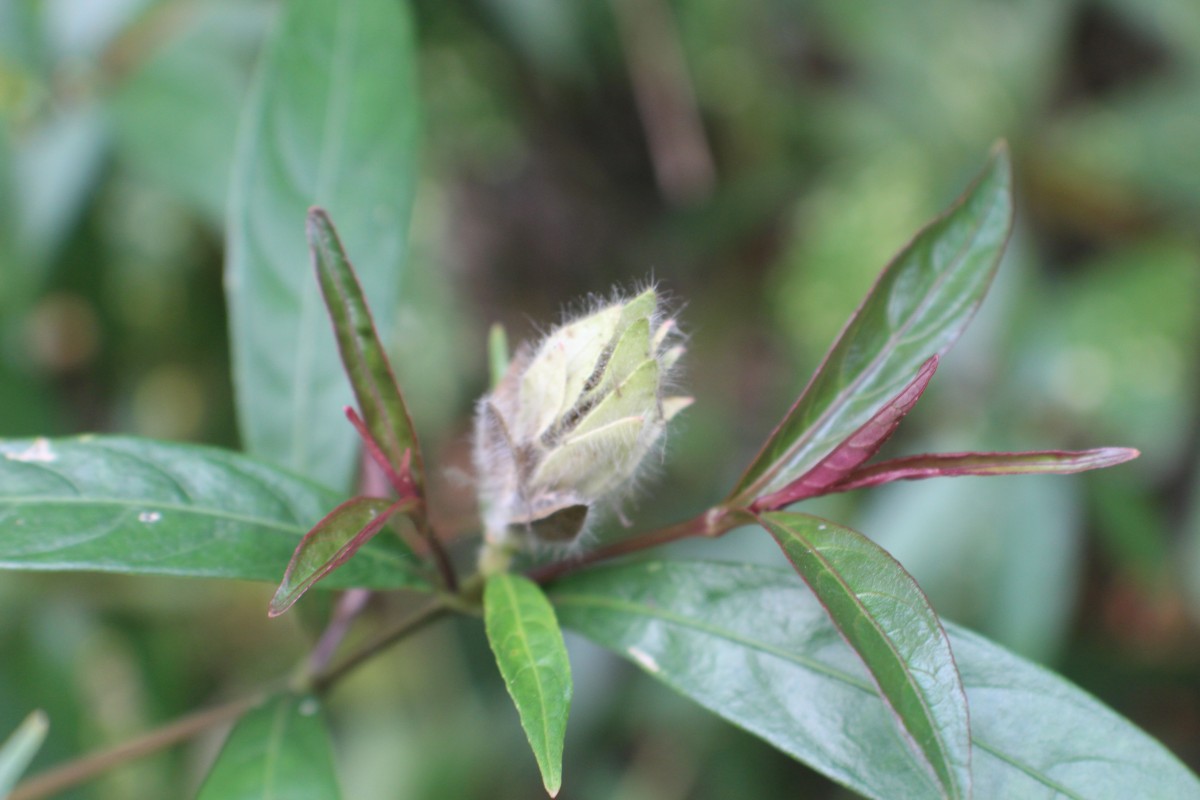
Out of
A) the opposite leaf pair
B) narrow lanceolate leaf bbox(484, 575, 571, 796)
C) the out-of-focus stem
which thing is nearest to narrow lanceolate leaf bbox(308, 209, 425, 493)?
the opposite leaf pair

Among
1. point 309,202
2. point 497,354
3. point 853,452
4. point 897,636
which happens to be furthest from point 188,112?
point 897,636

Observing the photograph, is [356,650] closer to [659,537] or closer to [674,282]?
[659,537]

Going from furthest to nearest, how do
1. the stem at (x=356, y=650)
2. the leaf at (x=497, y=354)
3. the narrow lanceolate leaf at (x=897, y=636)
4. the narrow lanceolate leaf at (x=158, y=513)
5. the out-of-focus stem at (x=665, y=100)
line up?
1. the out-of-focus stem at (x=665, y=100)
2. the leaf at (x=497, y=354)
3. the stem at (x=356, y=650)
4. the narrow lanceolate leaf at (x=158, y=513)
5. the narrow lanceolate leaf at (x=897, y=636)

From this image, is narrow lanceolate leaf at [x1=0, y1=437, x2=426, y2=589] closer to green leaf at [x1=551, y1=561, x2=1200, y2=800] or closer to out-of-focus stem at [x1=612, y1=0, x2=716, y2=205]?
green leaf at [x1=551, y1=561, x2=1200, y2=800]

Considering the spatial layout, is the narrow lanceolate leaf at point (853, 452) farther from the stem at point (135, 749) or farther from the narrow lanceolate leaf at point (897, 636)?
the stem at point (135, 749)

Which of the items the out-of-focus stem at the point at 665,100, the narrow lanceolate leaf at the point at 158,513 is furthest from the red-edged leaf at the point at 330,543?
the out-of-focus stem at the point at 665,100

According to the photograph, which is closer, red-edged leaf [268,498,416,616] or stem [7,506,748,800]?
red-edged leaf [268,498,416,616]
